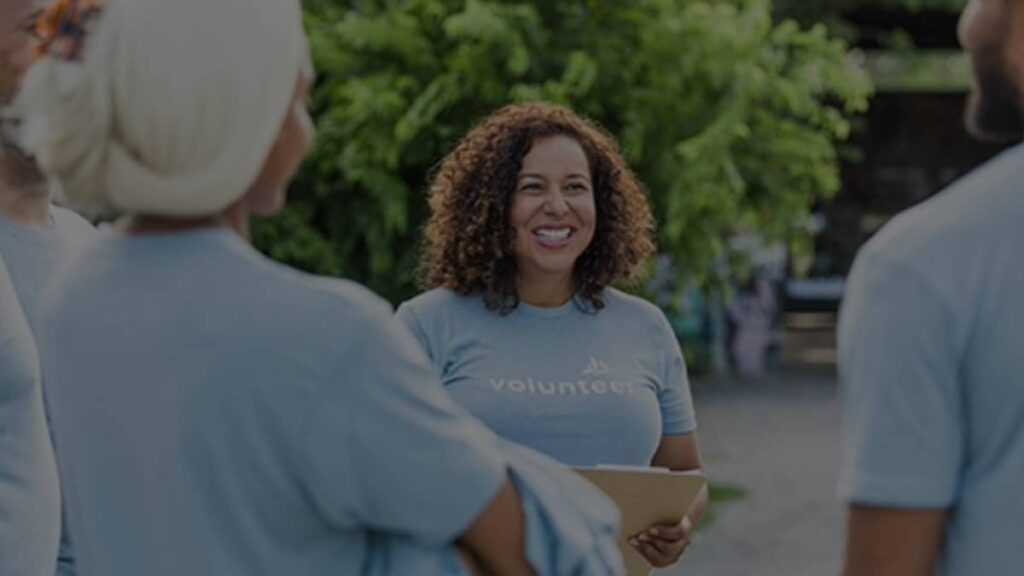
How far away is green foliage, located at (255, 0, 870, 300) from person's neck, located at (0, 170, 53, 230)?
6468 mm

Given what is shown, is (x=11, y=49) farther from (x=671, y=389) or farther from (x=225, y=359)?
(x=671, y=389)

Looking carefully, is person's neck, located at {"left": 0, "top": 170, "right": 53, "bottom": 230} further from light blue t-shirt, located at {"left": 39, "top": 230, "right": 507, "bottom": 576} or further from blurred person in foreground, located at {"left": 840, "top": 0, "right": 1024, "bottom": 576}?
blurred person in foreground, located at {"left": 840, "top": 0, "right": 1024, "bottom": 576}

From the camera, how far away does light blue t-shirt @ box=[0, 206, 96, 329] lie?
10.4 feet

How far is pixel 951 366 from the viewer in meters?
2.03

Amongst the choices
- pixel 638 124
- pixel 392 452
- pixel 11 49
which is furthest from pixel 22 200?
pixel 638 124

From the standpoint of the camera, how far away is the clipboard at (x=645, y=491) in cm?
316

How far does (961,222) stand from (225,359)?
81 centimetres

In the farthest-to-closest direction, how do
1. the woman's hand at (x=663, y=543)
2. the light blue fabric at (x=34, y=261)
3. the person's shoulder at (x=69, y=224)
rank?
the woman's hand at (x=663, y=543)
the person's shoulder at (x=69, y=224)
the light blue fabric at (x=34, y=261)

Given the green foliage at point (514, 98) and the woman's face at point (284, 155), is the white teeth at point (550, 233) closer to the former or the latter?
the woman's face at point (284, 155)

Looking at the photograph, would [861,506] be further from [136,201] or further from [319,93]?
[319,93]

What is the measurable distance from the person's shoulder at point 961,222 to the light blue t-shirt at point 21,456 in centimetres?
144

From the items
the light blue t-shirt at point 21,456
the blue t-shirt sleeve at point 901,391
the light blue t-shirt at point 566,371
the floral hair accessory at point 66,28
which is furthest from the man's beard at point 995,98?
the light blue t-shirt at point 566,371

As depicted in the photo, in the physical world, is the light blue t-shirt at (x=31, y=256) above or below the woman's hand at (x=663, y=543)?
above

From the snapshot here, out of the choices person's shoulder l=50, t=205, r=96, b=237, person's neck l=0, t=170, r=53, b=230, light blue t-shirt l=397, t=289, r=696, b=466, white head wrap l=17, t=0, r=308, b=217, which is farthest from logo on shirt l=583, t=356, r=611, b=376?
white head wrap l=17, t=0, r=308, b=217
